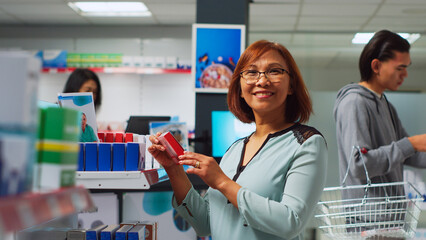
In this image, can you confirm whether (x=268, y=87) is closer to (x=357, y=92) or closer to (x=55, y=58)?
(x=357, y=92)

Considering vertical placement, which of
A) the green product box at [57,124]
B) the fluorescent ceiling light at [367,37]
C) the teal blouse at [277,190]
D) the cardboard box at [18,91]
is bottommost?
the teal blouse at [277,190]

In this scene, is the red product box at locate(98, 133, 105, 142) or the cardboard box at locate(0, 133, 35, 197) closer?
the cardboard box at locate(0, 133, 35, 197)

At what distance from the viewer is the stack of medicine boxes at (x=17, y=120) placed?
610mm

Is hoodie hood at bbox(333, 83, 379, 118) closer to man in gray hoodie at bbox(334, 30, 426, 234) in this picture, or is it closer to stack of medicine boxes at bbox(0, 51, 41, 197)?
man in gray hoodie at bbox(334, 30, 426, 234)

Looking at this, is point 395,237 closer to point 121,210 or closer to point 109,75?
point 121,210

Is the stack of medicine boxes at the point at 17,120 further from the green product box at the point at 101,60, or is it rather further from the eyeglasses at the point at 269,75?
the green product box at the point at 101,60

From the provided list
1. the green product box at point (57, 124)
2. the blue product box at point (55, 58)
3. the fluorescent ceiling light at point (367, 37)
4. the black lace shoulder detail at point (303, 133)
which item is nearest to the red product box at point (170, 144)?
the black lace shoulder detail at point (303, 133)

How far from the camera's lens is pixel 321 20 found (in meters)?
6.31

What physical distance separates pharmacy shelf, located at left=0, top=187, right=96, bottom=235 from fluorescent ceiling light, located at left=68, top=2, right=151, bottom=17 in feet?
19.8

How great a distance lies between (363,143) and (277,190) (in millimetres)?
947

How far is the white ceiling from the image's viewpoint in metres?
5.84

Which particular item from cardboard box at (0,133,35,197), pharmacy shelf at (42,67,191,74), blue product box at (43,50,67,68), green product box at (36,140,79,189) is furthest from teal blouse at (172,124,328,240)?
blue product box at (43,50,67,68)

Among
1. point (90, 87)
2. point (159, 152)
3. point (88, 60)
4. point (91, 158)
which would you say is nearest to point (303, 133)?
point (159, 152)

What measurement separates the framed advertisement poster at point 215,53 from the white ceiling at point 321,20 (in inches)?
55.7
